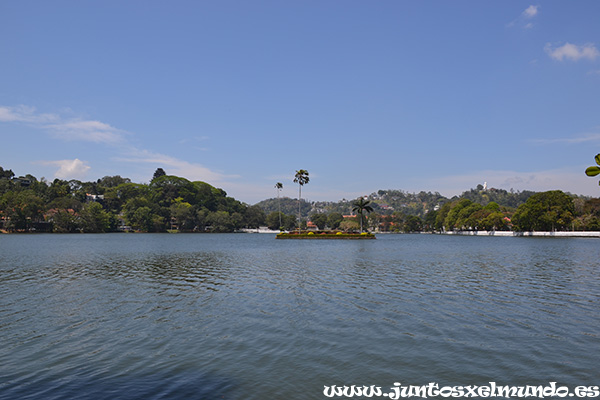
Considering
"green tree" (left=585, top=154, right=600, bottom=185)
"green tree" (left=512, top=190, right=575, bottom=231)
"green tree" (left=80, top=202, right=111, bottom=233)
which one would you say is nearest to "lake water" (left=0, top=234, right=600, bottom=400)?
"green tree" (left=585, top=154, right=600, bottom=185)

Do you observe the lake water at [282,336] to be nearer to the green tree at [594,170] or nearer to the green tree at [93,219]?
the green tree at [594,170]

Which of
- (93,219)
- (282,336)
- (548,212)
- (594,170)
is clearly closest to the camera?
(594,170)

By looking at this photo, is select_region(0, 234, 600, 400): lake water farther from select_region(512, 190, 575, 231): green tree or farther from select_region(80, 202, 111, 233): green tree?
select_region(80, 202, 111, 233): green tree

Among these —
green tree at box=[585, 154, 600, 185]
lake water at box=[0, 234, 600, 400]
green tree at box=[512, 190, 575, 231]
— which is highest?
green tree at box=[512, 190, 575, 231]

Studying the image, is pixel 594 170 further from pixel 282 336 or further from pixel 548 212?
pixel 548 212

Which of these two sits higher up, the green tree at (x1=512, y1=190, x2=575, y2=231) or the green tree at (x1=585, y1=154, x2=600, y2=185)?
the green tree at (x1=512, y1=190, x2=575, y2=231)

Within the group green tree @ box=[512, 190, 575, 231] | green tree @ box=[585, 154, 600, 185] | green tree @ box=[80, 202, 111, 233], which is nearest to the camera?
green tree @ box=[585, 154, 600, 185]

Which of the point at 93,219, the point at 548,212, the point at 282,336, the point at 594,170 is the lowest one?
the point at 282,336

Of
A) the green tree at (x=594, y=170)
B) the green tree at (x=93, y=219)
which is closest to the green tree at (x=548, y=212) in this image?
the green tree at (x=594, y=170)

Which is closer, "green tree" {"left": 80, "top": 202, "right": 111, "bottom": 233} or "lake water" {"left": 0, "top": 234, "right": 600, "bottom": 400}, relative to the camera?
"lake water" {"left": 0, "top": 234, "right": 600, "bottom": 400}

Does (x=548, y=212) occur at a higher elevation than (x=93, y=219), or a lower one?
higher

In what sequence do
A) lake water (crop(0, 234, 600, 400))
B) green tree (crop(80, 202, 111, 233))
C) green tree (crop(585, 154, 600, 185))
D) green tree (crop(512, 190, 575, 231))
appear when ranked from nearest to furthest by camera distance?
green tree (crop(585, 154, 600, 185))
lake water (crop(0, 234, 600, 400))
green tree (crop(512, 190, 575, 231))
green tree (crop(80, 202, 111, 233))

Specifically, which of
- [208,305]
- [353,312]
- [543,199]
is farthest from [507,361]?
[543,199]

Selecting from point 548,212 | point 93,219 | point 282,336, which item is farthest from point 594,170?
point 93,219
